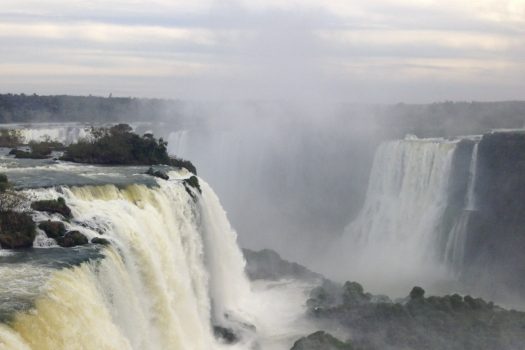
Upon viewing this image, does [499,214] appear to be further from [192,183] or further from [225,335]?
[225,335]

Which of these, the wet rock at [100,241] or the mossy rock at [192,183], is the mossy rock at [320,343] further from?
the wet rock at [100,241]

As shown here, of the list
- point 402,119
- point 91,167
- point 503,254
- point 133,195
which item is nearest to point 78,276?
point 133,195

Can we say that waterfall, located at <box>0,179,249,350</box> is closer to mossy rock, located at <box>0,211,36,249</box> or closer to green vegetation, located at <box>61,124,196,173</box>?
mossy rock, located at <box>0,211,36,249</box>

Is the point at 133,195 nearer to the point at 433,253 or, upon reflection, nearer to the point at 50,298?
the point at 50,298

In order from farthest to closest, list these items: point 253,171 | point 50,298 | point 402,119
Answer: point 402,119 < point 253,171 < point 50,298

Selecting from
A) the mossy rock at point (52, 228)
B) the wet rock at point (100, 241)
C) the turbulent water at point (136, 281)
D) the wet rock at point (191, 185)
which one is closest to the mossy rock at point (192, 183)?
the wet rock at point (191, 185)
